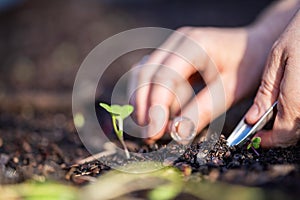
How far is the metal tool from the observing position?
160 cm

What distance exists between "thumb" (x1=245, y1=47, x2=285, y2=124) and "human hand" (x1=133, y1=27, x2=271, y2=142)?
12.4 inches

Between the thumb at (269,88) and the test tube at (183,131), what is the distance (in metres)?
0.23

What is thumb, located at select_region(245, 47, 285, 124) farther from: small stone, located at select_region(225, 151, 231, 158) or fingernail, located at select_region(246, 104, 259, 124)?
small stone, located at select_region(225, 151, 231, 158)

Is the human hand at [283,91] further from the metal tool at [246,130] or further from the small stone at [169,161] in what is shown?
the small stone at [169,161]

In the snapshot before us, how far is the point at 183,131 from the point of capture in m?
1.73

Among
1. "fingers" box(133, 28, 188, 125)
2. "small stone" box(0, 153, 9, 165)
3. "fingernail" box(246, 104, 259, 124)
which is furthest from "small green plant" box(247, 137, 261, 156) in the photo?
"small stone" box(0, 153, 9, 165)

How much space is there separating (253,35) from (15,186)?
1.41 m

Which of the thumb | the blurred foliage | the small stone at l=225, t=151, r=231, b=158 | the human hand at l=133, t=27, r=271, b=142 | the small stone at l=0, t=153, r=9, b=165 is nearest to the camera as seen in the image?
the blurred foliage

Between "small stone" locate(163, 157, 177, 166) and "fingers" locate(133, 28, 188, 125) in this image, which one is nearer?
"small stone" locate(163, 157, 177, 166)

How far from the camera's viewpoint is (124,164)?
146 centimetres

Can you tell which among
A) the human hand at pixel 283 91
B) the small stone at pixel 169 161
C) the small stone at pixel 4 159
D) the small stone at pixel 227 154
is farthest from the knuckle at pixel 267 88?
the small stone at pixel 4 159

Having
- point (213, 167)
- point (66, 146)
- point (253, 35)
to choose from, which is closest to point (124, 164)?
point (213, 167)

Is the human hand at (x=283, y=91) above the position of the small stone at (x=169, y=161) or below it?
above

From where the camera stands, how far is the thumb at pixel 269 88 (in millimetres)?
1564
